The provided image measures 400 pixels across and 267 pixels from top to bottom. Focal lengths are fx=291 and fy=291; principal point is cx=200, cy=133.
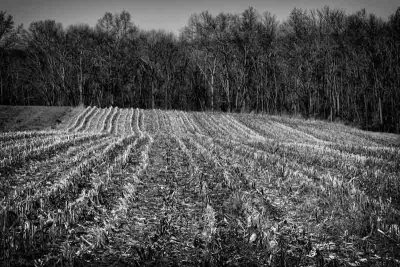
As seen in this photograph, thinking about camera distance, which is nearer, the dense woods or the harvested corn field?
the harvested corn field

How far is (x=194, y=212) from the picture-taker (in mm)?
6344

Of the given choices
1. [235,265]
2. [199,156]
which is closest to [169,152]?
[199,156]

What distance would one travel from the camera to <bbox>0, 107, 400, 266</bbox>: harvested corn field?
4.47 metres

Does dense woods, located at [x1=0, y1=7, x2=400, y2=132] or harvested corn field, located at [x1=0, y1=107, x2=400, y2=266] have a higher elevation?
dense woods, located at [x1=0, y1=7, x2=400, y2=132]

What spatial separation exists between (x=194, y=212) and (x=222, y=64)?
49613 millimetres

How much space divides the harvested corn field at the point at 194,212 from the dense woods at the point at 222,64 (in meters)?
38.5

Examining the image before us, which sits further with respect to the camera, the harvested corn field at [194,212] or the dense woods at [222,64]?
the dense woods at [222,64]

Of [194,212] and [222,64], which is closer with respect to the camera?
[194,212]

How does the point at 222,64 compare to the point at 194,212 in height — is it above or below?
above

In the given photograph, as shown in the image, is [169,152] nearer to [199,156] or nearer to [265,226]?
[199,156]

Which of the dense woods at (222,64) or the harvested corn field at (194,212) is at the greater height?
the dense woods at (222,64)

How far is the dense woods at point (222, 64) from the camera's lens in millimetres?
43888

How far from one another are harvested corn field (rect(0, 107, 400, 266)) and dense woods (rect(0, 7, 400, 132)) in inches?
1516

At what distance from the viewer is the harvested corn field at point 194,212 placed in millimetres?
4469
